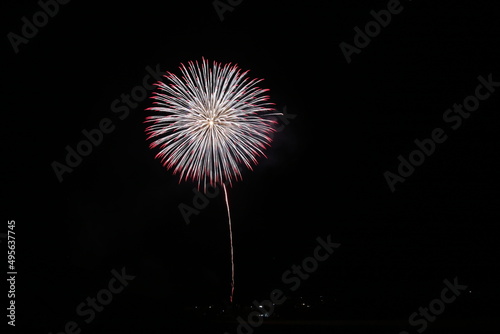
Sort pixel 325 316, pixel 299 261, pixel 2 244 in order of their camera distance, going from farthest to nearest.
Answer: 1. pixel 299 261
2. pixel 325 316
3. pixel 2 244

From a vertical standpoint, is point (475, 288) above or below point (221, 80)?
below

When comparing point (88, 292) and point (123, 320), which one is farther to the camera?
point (88, 292)

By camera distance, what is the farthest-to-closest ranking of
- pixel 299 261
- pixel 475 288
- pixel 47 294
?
pixel 299 261 < pixel 475 288 < pixel 47 294

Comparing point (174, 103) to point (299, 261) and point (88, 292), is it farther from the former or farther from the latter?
point (299, 261)

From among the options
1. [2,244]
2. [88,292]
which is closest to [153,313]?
[88,292]

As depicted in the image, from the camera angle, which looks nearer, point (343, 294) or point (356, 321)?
point (356, 321)

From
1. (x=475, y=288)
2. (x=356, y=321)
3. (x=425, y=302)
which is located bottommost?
(x=475, y=288)

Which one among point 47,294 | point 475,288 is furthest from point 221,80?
point 475,288

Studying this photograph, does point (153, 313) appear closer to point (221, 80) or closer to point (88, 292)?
point (88, 292)

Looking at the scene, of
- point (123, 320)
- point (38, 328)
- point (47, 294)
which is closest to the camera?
point (38, 328)
